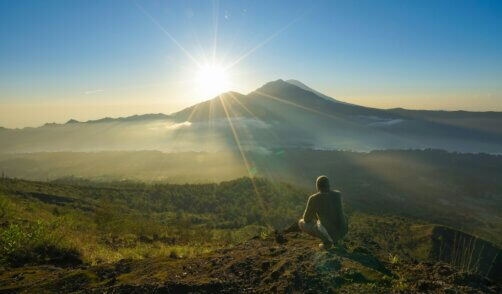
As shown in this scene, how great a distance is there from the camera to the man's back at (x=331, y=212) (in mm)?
7801

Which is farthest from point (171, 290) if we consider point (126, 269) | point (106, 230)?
point (106, 230)

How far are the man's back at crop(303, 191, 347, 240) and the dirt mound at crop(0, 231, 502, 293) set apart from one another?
14.5 inches

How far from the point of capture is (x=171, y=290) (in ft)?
18.1

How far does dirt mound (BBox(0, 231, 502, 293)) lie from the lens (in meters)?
5.52

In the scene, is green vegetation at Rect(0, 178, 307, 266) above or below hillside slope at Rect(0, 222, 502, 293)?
below

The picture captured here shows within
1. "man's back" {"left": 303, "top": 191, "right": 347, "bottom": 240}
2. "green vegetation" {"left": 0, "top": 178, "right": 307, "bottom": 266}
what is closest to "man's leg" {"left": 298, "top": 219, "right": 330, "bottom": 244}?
"man's back" {"left": 303, "top": 191, "right": 347, "bottom": 240}

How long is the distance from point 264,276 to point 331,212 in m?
2.40

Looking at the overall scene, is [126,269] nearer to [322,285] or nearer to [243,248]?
[243,248]

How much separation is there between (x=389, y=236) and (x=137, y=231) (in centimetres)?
4382

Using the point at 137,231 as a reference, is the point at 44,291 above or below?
above

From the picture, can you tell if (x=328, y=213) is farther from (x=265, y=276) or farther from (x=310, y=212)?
(x=265, y=276)

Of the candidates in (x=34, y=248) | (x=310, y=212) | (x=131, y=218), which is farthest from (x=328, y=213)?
(x=131, y=218)

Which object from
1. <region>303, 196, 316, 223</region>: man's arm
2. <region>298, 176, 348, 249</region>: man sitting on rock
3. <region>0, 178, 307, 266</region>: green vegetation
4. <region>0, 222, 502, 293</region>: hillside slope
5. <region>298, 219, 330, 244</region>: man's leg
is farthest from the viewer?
<region>0, 178, 307, 266</region>: green vegetation

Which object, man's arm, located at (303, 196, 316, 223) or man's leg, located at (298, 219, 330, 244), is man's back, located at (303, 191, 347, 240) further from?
man's leg, located at (298, 219, 330, 244)
